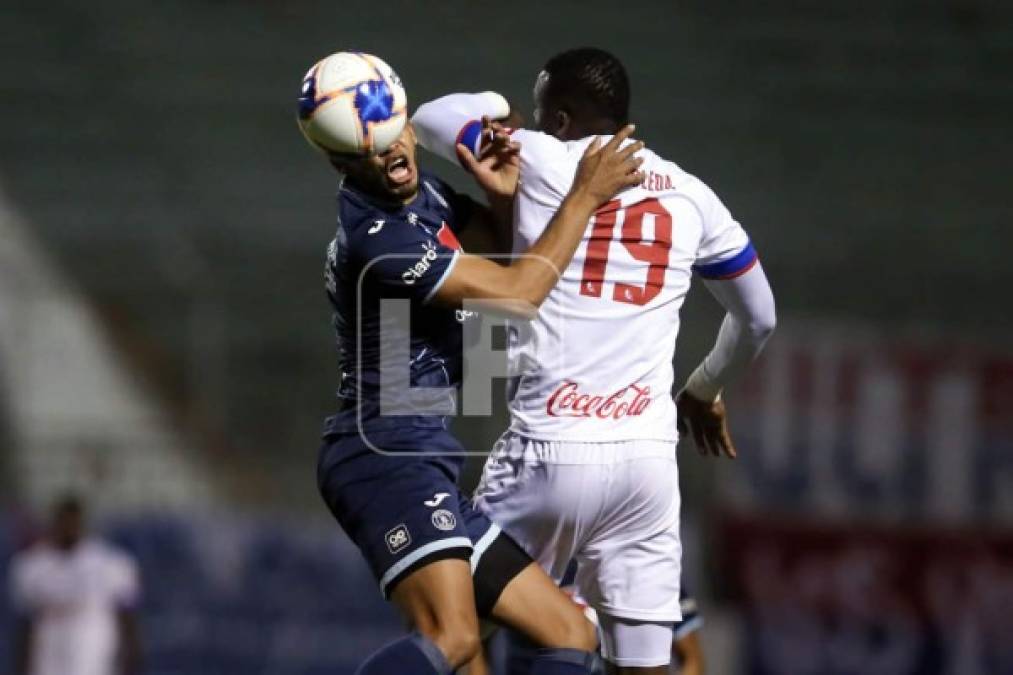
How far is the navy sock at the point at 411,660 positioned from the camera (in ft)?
15.0

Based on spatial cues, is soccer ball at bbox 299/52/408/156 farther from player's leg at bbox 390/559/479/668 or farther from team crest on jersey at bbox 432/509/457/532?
player's leg at bbox 390/559/479/668

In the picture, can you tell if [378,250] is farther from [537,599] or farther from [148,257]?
[148,257]

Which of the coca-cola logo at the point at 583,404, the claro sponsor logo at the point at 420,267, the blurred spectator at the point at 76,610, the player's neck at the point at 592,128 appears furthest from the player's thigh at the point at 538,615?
the blurred spectator at the point at 76,610

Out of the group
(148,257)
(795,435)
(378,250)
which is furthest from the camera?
(148,257)

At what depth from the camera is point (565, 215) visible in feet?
15.6

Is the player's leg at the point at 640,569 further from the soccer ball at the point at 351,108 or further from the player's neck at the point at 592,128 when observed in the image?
the soccer ball at the point at 351,108

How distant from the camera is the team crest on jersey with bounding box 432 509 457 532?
15.5 feet

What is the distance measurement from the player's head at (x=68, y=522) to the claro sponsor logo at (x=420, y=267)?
6.47 meters

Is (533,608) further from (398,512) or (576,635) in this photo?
(398,512)

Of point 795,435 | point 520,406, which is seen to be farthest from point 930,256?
point 520,406

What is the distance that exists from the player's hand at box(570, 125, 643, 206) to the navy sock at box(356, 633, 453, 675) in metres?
1.24

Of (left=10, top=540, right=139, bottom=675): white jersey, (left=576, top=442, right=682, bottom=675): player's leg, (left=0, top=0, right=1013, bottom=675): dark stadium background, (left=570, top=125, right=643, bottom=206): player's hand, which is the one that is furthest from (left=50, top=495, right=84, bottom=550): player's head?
(left=570, top=125, right=643, bottom=206): player's hand

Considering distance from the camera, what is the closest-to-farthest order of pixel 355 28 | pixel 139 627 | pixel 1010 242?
pixel 139 627 < pixel 1010 242 < pixel 355 28

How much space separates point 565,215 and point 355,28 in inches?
452
